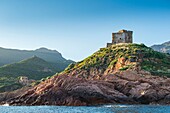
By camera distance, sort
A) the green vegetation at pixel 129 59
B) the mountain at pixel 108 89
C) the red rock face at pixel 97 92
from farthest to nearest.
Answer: the green vegetation at pixel 129 59, the mountain at pixel 108 89, the red rock face at pixel 97 92

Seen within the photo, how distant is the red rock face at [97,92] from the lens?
119562 millimetres

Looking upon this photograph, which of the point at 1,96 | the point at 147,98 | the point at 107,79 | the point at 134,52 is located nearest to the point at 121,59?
the point at 134,52

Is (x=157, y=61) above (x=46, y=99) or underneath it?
above

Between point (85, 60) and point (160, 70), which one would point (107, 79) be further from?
point (85, 60)

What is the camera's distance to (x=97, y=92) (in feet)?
391

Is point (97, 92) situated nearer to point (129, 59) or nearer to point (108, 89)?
point (108, 89)

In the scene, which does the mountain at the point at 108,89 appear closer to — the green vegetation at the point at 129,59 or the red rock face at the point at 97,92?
the red rock face at the point at 97,92

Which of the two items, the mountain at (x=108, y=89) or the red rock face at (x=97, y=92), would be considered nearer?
the red rock face at (x=97, y=92)

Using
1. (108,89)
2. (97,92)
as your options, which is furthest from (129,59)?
(97,92)

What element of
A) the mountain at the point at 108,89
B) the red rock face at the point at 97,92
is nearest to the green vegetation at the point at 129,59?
the mountain at the point at 108,89

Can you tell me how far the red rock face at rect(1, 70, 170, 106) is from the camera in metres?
120

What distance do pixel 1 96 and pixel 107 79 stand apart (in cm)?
5287

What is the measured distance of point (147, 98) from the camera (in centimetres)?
12300

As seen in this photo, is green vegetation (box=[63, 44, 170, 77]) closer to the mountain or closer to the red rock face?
the mountain
